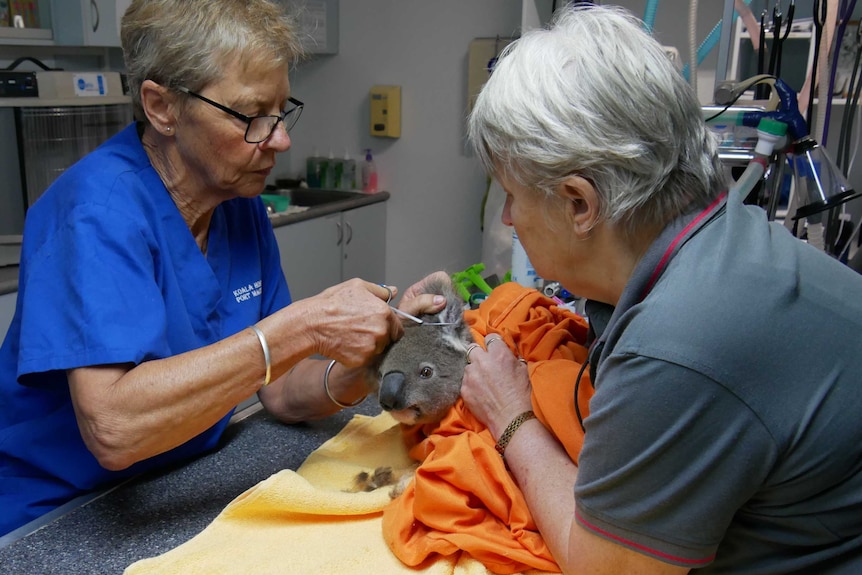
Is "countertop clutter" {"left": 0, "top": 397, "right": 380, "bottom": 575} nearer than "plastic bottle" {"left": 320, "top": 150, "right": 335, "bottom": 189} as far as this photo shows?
Yes

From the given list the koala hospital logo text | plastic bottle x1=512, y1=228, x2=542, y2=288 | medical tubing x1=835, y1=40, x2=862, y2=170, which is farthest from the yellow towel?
medical tubing x1=835, y1=40, x2=862, y2=170

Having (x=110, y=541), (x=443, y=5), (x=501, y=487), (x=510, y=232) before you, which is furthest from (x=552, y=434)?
(x=443, y=5)

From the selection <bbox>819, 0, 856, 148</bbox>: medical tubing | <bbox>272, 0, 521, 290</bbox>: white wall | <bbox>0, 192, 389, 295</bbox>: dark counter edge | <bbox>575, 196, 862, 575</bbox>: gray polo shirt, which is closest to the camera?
<bbox>575, 196, 862, 575</bbox>: gray polo shirt

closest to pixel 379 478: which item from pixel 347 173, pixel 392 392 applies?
pixel 392 392

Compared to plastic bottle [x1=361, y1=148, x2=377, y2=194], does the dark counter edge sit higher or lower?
lower

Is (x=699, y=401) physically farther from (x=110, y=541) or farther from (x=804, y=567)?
(x=110, y=541)

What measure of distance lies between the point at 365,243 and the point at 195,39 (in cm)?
259

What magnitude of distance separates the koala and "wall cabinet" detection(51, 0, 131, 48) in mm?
2224

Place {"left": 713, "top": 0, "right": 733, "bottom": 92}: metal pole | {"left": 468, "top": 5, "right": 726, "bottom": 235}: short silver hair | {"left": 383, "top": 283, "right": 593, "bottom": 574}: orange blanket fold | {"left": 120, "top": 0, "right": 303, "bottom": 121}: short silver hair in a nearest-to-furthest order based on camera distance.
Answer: {"left": 468, "top": 5, "right": 726, "bottom": 235}: short silver hair < {"left": 383, "top": 283, "right": 593, "bottom": 574}: orange blanket fold < {"left": 120, "top": 0, "right": 303, "bottom": 121}: short silver hair < {"left": 713, "top": 0, "right": 733, "bottom": 92}: metal pole

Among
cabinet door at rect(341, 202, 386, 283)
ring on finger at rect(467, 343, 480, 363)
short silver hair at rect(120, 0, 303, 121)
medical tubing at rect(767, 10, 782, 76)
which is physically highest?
medical tubing at rect(767, 10, 782, 76)

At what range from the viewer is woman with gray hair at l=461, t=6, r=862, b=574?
2.44ft

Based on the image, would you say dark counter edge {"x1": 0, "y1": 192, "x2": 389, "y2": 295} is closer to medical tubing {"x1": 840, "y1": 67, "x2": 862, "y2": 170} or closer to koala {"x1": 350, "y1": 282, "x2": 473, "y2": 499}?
koala {"x1": 350, "y1": 282, "x2": 473, "y2": 499}

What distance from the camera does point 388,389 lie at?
112cm

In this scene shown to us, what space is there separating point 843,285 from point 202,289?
99cm
